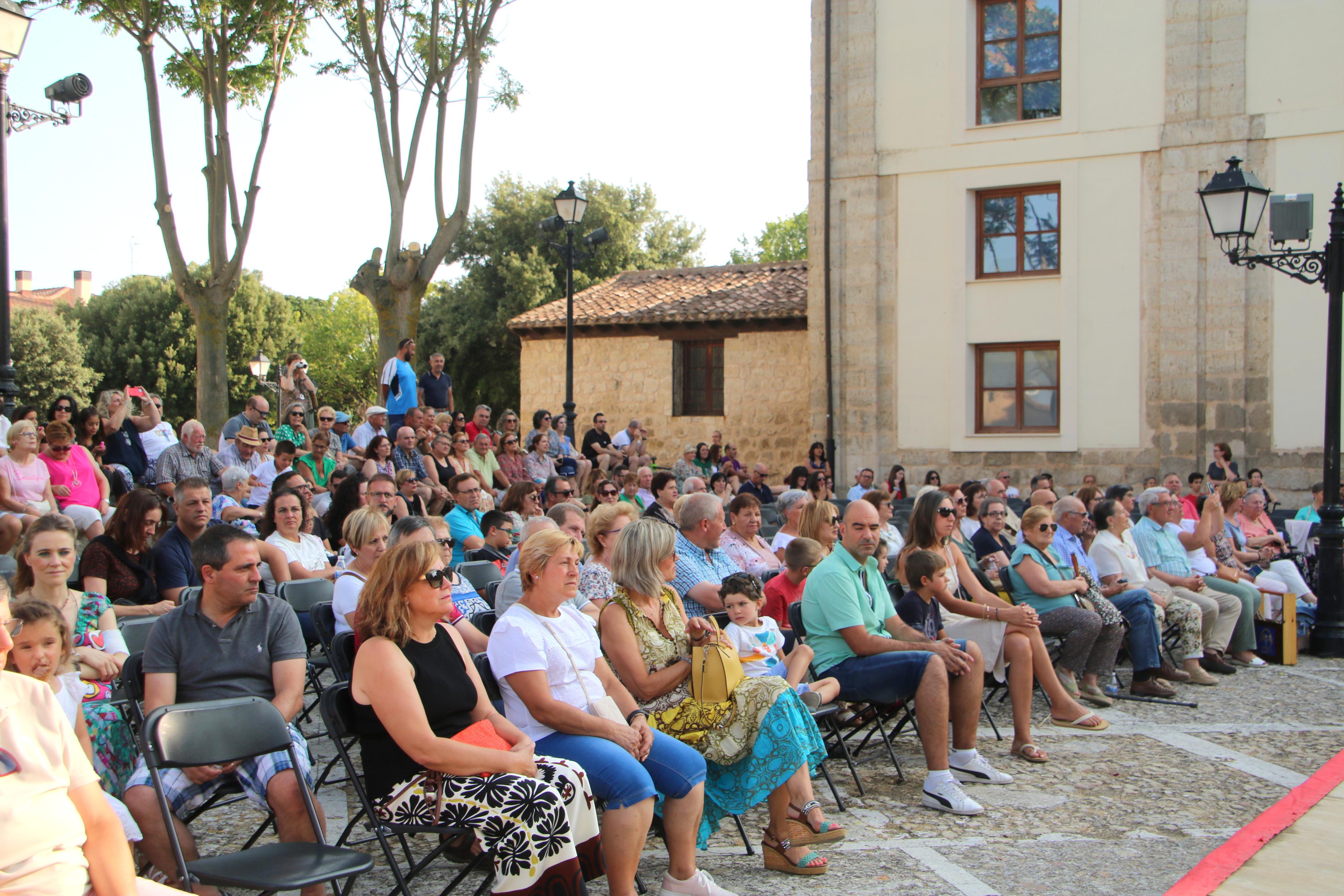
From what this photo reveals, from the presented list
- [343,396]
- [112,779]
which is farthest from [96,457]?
[343,396]

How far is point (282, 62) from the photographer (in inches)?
708

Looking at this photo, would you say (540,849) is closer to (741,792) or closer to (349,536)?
(741,792)

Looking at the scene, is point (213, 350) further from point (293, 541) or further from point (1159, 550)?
point (1159, 550)

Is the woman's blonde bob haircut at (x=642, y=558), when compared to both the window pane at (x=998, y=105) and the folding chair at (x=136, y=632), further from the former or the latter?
the window pane at (x=998, y=105)

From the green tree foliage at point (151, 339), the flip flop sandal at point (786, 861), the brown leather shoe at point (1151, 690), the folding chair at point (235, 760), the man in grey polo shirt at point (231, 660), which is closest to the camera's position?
the folding chair at point (235, 760)

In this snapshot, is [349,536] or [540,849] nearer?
[540,849]

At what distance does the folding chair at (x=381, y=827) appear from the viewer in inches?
141

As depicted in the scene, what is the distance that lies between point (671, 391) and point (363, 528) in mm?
17791

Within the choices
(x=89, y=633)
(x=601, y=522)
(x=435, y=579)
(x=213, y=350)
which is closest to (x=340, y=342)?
(x=213, y=350)

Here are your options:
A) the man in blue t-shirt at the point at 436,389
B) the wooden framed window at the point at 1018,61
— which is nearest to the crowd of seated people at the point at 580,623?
the man in blue t-shirt at the point at 436,389

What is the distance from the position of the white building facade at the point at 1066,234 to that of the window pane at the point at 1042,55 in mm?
28

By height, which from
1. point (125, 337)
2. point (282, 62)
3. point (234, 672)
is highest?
point (282, 62)

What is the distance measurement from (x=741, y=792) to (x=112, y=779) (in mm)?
2277

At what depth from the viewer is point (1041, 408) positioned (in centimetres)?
1809
